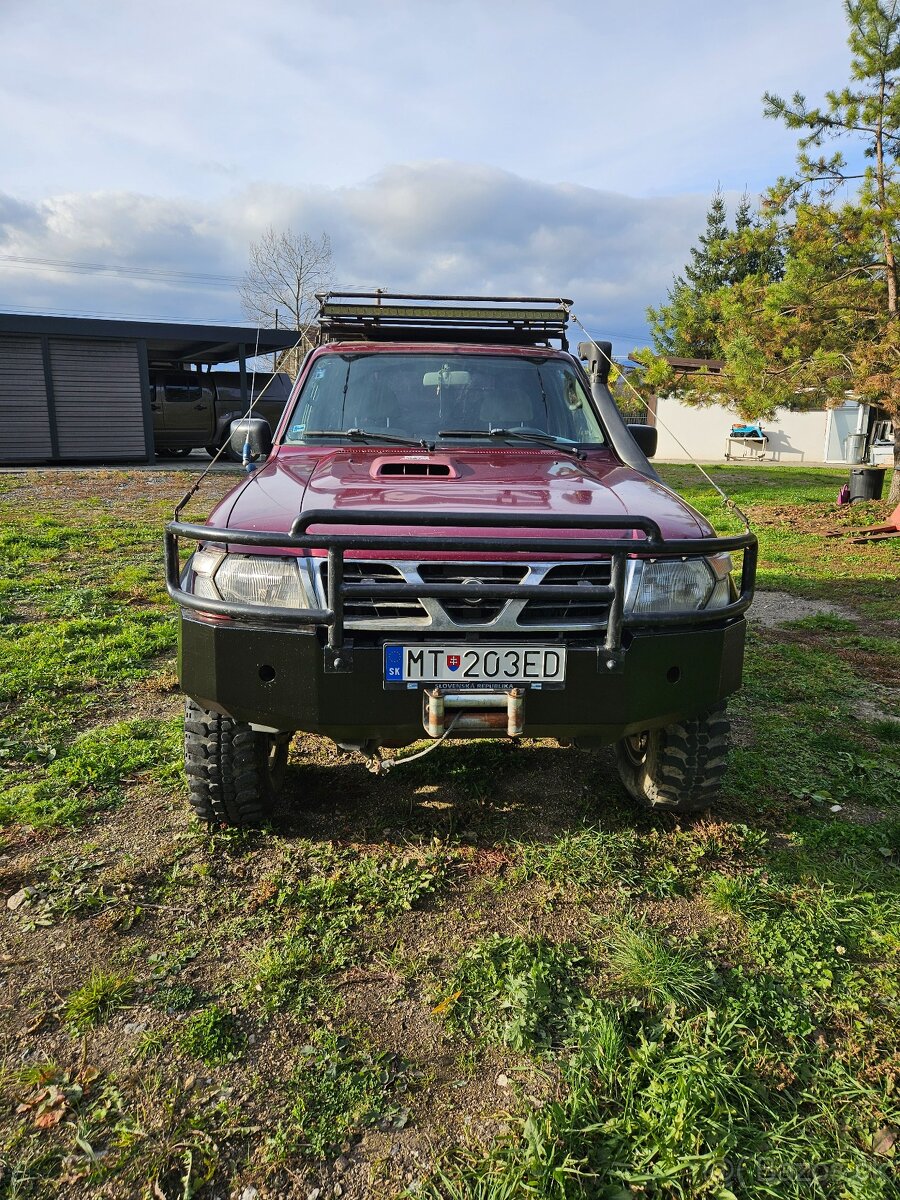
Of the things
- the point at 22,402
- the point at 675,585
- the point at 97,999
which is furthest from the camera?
the point at 22,402

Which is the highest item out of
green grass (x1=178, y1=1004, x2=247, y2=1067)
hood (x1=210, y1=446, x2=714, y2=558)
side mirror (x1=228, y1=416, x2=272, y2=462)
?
side mirror (x1=228, y1=416, x2=272, y2=462)

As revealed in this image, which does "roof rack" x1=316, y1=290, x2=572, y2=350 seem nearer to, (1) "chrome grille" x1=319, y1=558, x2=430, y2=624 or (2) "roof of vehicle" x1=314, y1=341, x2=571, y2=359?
(2) "roof of vehicle" x1=314, y1=341, x2=571, y2=359

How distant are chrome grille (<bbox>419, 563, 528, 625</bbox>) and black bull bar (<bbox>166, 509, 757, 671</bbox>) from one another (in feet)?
0.14

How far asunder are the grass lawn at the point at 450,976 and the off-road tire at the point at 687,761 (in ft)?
0.69

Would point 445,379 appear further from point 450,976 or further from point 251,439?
point 450,976

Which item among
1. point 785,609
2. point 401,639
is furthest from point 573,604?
point 785,609

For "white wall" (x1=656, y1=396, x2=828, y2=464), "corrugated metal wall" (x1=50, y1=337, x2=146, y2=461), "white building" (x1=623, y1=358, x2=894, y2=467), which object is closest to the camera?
"corrugated metal wall" (x1=50, y1=337, x2=146, y2=461)

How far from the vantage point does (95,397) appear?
811 inches

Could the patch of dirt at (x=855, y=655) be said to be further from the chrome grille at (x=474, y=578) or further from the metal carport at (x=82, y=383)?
the metal carport at (x=82, y=383)

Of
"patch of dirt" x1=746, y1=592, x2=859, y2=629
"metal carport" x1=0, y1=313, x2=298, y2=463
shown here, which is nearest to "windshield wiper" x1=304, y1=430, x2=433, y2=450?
"patch of dirt" x1=746, y1=592, x2=859, y2=629

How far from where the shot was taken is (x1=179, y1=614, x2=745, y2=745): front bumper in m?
2.50

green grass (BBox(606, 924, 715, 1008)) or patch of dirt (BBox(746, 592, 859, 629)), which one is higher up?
patch of dirt (BBox(746, 592, 859, 629))

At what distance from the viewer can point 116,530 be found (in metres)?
10.3

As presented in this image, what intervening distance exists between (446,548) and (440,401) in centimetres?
178
